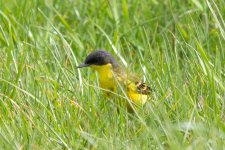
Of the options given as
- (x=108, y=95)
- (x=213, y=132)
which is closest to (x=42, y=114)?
(x=108, y=95)

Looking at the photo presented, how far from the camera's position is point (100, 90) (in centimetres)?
608

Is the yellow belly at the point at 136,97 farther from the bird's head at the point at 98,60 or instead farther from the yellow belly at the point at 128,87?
the bird's head at the point at 98,60

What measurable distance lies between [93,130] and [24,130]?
40cm

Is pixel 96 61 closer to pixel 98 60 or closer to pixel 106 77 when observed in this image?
pixel 98 60

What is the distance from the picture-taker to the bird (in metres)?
6.05

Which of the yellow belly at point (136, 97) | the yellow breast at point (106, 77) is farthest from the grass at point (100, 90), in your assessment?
the yellow belly at point (136, 97)

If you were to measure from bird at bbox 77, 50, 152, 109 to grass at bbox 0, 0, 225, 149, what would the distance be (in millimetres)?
94

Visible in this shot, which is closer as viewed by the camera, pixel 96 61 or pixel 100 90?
pixel 100 90

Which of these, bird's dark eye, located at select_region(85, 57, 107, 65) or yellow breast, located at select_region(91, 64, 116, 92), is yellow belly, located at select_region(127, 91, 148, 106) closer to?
yellow breast, located at select_region(91, 64, 116, 92)

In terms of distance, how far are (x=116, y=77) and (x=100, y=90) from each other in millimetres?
166

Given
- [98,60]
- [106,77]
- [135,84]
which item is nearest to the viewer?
[135,84]

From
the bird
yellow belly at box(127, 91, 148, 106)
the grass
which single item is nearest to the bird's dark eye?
the bird

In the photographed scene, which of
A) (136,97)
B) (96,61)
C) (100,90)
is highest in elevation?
(96,61)

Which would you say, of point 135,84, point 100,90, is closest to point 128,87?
point 135,84
